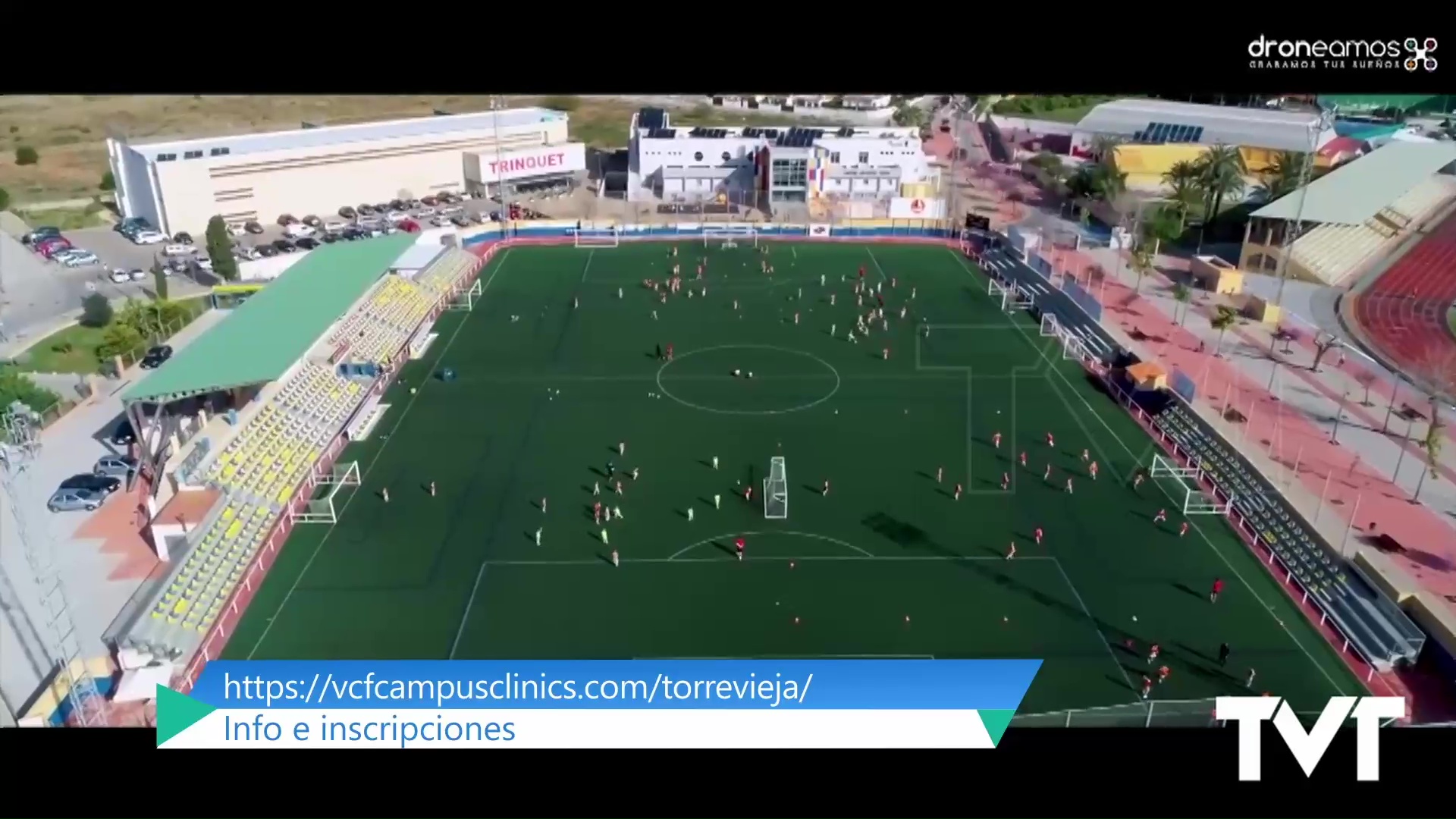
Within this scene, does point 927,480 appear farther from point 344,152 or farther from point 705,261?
point 344,152

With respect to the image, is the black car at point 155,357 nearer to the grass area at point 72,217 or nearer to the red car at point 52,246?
the red car at point 52,246

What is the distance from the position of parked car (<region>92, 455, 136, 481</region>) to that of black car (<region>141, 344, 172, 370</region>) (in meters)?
5.54

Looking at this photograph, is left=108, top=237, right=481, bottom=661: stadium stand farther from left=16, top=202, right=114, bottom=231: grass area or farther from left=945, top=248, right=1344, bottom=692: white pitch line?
left=945, top=248, right=1344, bottom=692: white pitch line

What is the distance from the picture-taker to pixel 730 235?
39344 millimetres

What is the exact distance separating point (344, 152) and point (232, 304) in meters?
12.3

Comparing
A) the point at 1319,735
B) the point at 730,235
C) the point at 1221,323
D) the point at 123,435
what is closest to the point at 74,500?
the point at 123,435

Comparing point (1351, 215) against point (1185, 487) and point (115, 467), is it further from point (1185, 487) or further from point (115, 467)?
point (115, 467)

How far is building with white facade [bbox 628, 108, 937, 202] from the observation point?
4372 centimetres

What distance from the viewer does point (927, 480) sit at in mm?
21328

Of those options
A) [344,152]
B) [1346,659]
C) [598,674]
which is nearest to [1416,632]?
[1346,659]

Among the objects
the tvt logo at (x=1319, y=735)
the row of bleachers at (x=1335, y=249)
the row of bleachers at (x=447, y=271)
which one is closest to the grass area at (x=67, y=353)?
the row of bleachers at (x=447, y=271)

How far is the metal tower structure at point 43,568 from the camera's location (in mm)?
14648

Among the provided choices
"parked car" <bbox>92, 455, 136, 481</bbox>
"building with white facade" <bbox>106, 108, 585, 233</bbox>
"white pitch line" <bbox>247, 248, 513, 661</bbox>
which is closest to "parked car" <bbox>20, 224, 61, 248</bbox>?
"building with white facade" <bbox>106, 108, 585, 233</bbox>
